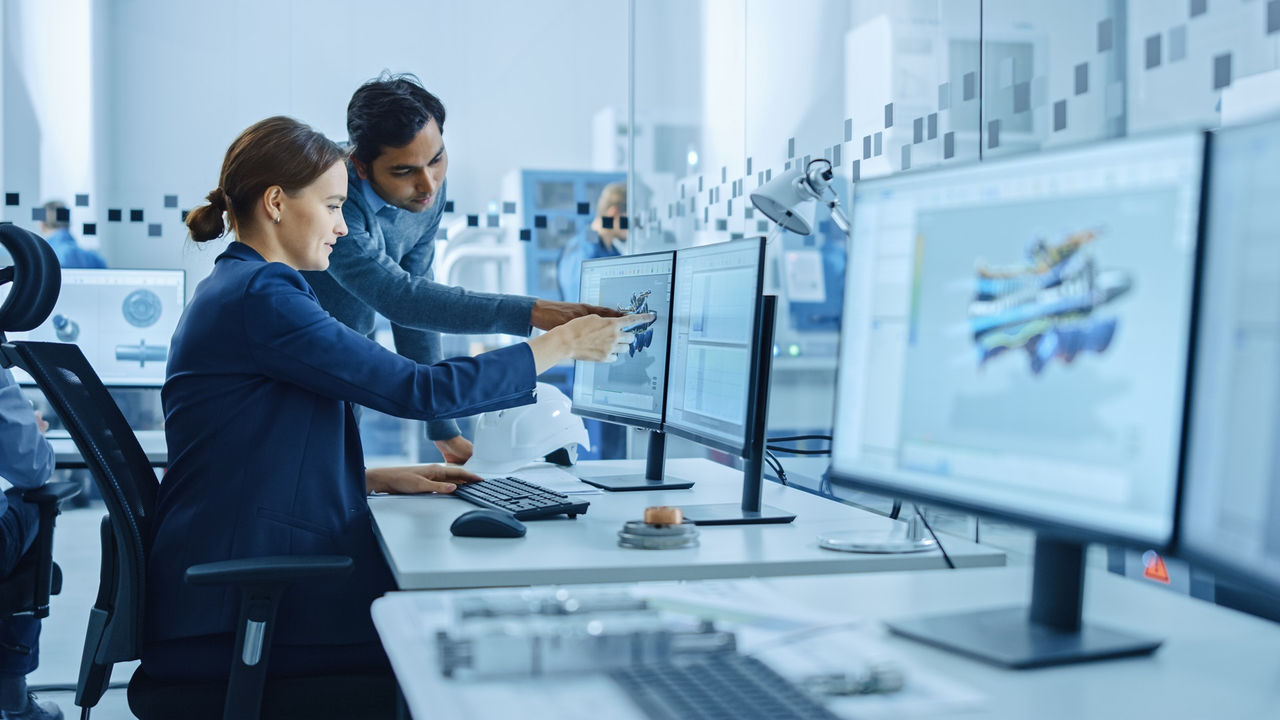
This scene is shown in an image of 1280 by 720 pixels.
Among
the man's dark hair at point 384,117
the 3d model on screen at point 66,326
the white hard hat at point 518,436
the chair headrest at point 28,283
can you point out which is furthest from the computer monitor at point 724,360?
the 3d model on screen at point 66,326

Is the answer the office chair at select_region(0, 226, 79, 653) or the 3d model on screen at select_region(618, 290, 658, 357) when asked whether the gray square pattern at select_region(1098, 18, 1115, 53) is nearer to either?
the 3d model on screen at select_region(618, 290, 658, 357)

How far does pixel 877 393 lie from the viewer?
3.59 ft

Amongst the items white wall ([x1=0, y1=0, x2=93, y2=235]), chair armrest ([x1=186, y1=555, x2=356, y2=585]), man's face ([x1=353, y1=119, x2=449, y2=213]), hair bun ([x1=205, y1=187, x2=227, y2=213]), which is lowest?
chair armrest ([x1=186, y1=555, x2=356, y2=585])

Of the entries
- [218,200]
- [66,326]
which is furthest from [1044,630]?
[66,326]

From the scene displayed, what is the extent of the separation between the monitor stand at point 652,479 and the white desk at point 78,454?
118 centimetres

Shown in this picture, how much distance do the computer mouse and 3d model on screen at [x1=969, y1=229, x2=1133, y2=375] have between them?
80 cm

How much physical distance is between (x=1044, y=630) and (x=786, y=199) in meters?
1.04

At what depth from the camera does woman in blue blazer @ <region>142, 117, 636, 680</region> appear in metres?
1.54

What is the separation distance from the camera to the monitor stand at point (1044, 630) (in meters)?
0.93

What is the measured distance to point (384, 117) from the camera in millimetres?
2322

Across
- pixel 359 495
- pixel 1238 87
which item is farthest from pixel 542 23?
pixel 1238 87

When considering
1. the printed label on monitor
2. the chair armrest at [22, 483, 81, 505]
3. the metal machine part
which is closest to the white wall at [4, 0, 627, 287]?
the chair armrest at [22, 483, 81, 505]

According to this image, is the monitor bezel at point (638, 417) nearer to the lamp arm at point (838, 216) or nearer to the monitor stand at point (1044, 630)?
the lamp arm at point (838, 216)

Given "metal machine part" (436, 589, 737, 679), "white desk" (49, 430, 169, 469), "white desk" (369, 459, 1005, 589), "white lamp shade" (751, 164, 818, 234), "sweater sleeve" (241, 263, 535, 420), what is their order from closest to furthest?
1. "metal machine part" (436, 589, 737, 679)
2. "white desk" (369, 459, 1005, 589)
3. "sweater sleeve" (241, 263, 535, 420)
4. "white lamp shade" (751, 164, 818, 234)
5. "white desk" (49, 430, 169, 469)
